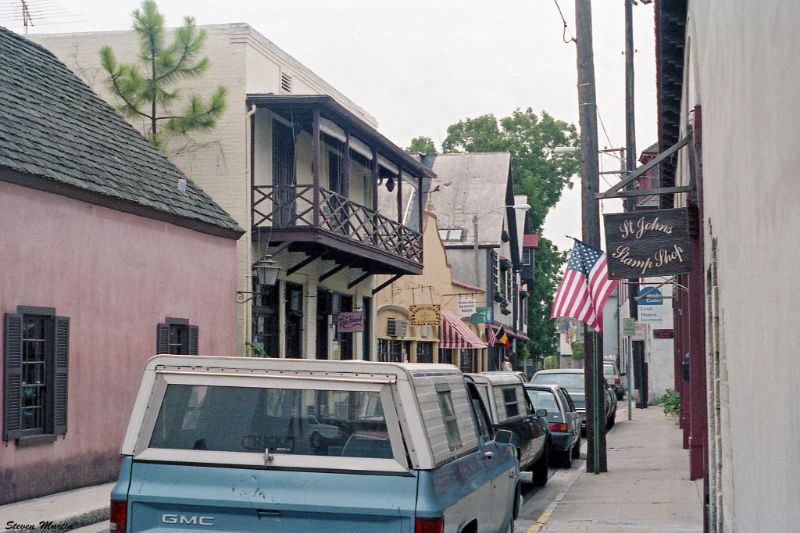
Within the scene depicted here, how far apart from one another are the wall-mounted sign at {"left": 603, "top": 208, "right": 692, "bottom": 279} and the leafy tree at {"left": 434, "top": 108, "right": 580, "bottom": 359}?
5136 cm

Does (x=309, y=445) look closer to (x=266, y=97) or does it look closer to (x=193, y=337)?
(x=193, y=337)

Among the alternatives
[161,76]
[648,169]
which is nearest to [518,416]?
[648,169]

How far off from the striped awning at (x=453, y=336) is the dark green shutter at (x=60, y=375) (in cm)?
2658

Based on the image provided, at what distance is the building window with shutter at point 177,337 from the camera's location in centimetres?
1897

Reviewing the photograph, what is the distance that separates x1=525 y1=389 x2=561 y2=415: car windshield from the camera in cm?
2041

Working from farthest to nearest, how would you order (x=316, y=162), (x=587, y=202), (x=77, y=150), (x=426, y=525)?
(x=316, y=162)
(x=587, y=202)
(x=77, y=150)
(x=426, y=525)

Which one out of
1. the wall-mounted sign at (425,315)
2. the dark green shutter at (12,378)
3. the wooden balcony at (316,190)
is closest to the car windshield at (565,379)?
the wooden balcony at (316,190)

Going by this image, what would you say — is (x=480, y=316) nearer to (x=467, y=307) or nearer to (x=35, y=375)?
(x=467, y=307)

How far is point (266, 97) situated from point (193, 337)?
5992 mm

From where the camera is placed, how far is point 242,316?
2348 cm

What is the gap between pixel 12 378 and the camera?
14484mm

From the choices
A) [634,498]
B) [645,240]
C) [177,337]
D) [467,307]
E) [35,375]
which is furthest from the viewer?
[467,307]

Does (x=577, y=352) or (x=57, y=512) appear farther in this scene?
(x=577, y=352)

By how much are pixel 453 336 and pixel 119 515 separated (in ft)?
118
